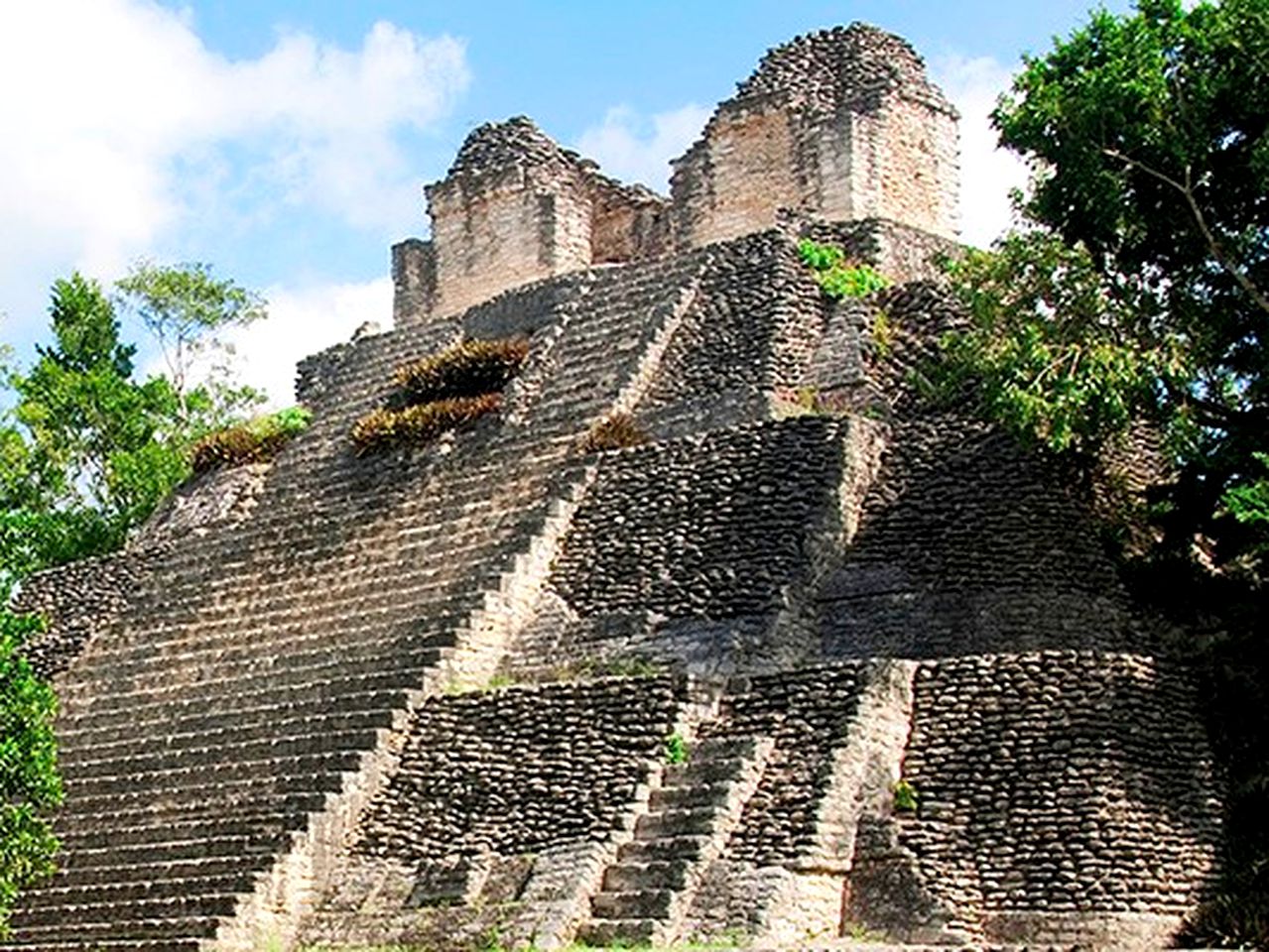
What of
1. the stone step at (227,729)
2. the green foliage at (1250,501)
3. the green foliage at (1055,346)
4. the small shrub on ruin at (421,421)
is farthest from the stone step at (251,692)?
the green foliage at (1250,501)

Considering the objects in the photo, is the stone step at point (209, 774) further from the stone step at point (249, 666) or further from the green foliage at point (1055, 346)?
the green foliage at point (1055, 346)

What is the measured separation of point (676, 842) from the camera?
1362 cm

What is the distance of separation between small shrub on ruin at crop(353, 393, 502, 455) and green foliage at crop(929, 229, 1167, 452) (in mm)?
4990

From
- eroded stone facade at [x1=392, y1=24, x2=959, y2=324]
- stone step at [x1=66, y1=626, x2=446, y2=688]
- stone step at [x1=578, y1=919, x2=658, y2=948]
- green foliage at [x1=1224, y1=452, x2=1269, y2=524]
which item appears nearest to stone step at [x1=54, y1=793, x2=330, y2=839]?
stone step at [x1=66, y1=626, x2=446, y2=688]

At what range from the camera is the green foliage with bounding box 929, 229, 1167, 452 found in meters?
15.7

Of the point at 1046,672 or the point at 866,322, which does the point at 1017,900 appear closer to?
the point at 1046,672

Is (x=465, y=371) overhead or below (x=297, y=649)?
overhead

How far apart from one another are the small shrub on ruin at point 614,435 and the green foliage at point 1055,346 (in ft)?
9.71

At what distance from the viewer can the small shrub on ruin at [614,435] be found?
18594 mm

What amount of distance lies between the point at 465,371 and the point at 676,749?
7.34 m

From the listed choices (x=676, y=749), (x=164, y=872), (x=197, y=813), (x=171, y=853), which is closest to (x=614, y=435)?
(x=676, y=749)

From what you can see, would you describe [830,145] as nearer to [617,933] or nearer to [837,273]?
[837,273]

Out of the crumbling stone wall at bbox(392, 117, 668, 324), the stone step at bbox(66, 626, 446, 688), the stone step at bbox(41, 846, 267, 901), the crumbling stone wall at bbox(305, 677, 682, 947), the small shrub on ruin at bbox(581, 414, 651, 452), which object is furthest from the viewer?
the crumbling stone wall at bbox(392, 117, 668, 324)

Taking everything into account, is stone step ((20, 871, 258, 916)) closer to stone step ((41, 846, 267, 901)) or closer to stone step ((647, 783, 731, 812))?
stone step ((41, 846, 267, 901))
